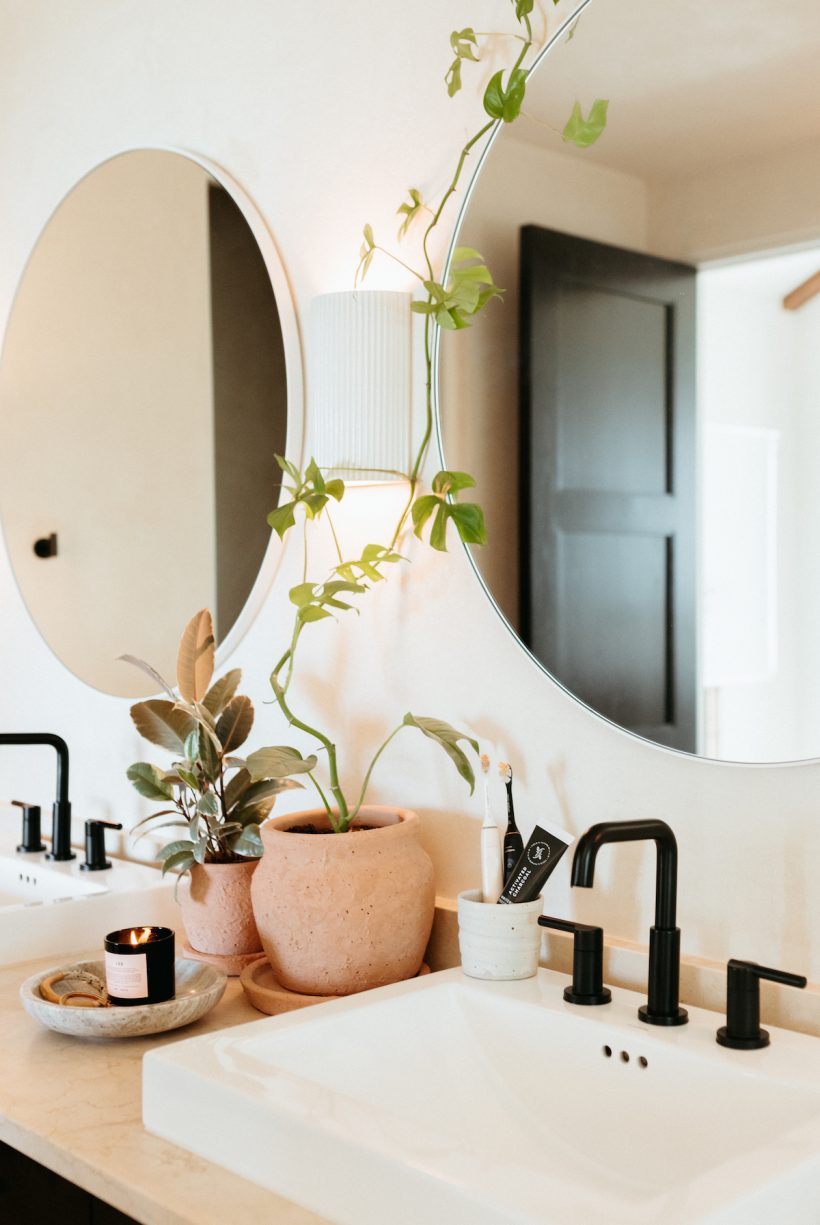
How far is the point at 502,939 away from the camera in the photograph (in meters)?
1.29

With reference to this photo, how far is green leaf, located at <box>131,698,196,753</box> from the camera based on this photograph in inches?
64.0

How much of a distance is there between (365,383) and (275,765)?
454 millimetres

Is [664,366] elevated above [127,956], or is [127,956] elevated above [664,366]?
[664,366]

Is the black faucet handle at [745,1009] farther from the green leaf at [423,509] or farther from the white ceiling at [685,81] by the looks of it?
the white ceiling at [685,81]

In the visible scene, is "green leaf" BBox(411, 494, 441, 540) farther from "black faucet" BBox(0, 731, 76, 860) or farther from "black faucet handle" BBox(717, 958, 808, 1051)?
"black faucet" BBox(0, 731, 76, 860)

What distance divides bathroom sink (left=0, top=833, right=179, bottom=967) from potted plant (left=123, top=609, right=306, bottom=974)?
15 centimetres

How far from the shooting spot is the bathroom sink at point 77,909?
1.58 meters

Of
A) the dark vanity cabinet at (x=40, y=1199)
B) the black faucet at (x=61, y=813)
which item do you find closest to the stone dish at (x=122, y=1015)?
the dark vanity cabinet at (x=40, y=1199)

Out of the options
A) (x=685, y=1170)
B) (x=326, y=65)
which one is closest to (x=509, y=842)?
(x=685, y=1170)

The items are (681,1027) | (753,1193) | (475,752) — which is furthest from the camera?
(475,752)

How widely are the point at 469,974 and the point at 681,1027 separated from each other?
9.5 inches

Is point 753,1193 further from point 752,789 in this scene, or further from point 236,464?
point 236,464

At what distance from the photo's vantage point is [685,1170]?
1040mm

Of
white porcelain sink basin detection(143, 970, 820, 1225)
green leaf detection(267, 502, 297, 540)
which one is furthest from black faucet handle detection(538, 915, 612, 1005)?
green leaf detection(267, 502, 297, 540)
